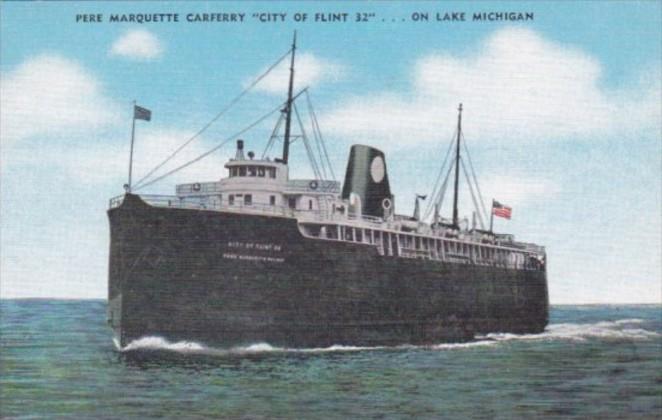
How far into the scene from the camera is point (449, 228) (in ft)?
99.0

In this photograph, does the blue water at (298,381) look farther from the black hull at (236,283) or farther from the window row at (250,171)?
the window row at (250,171)

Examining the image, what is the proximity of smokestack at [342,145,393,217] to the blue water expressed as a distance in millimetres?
6144

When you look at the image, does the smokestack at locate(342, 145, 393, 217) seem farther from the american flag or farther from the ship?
the american flag

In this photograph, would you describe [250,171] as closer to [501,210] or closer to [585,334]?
[501,210]

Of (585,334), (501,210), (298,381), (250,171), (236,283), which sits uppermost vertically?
(250,171)

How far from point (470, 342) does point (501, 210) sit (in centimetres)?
726

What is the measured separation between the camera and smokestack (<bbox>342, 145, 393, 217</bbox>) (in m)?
26.5

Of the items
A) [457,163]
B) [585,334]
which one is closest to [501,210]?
[457,163]

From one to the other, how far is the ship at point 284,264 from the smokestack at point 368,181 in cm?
Answer: 4

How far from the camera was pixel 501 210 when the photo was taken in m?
21.1

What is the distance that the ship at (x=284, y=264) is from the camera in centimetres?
2042

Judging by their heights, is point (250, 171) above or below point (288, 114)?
below

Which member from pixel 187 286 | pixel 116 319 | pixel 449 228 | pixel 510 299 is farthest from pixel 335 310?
pixel 510 299

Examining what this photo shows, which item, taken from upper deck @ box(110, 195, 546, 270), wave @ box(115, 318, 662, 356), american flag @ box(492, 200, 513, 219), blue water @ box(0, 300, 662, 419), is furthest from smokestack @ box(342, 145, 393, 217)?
blue water @ box(0, 300, 662, 419)
